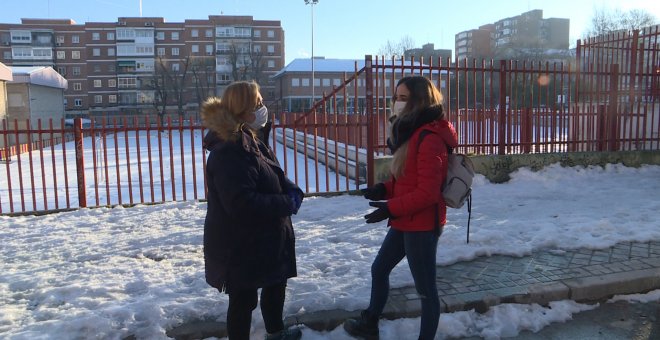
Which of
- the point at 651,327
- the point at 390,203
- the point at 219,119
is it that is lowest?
the point at 651,327

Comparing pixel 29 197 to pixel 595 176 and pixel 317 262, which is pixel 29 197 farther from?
pixel 595 176

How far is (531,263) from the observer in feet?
16.8

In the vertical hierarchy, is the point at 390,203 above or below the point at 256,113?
below

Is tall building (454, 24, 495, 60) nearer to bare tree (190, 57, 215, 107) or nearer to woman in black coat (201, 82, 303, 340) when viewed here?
bare tree (190, 57, 215, 107)

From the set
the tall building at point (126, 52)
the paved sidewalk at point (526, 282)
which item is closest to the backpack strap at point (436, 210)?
the paved sidewalk at point (526, 282)

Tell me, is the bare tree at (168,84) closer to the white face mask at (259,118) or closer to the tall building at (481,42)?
the tall building at (481,42)

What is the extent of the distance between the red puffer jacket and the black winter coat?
0.69 metres

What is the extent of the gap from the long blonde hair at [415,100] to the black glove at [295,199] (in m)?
0.61

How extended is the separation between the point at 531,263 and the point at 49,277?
464cm

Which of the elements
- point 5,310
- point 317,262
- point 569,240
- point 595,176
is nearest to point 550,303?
point 569,240

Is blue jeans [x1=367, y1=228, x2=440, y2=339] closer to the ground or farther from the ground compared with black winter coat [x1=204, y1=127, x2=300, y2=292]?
closer to the ground

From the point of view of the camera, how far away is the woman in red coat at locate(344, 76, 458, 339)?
299cm

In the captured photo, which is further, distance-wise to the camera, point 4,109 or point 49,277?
point 4,109

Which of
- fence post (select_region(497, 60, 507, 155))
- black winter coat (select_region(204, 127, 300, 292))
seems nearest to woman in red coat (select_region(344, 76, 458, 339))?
black winter coat (select_region(204, 127, 300, 292))
